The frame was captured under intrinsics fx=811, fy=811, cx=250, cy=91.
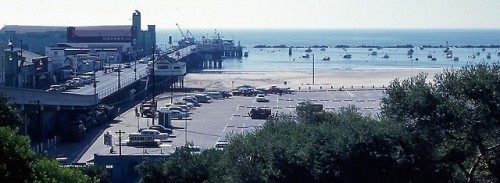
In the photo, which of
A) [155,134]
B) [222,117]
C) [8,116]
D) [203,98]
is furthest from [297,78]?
[8,116]

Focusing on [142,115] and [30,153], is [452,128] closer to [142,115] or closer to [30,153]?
[30,153]

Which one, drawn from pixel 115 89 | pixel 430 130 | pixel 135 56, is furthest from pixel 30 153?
pixel 135 56

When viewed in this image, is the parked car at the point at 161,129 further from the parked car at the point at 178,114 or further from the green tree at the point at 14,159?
the green tree at the point at 14,159

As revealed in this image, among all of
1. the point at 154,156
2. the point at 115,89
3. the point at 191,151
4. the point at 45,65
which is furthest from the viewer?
the point at 45,65

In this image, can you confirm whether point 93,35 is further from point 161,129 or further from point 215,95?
point 161,129

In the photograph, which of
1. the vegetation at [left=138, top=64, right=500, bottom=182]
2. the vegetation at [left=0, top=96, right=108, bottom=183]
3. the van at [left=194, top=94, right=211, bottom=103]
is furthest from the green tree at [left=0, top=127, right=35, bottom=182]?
the van at [left=194, top=94, right=211, bottom=103]

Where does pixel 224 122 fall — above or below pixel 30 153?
below
